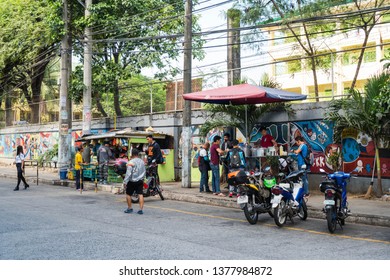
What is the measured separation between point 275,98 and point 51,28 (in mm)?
13592

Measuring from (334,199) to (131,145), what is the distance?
11.1 meters

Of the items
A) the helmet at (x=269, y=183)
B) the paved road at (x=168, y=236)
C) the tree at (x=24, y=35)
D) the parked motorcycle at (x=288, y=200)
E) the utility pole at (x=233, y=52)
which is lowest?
the paved road at (x=168, y=236)

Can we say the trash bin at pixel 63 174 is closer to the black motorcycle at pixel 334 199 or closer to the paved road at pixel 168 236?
the paved road at pixel 168 236

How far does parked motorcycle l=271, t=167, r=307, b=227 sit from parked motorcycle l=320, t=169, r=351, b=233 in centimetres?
85

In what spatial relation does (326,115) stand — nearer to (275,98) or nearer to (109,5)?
(275,98)

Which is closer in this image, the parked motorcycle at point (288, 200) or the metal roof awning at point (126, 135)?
the parked motorcycle at point (288, 200)

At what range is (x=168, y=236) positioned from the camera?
873cm

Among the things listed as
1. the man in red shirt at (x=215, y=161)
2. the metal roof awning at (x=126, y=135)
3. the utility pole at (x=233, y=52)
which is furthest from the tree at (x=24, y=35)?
the man in red shirt at (x=215, y=161)

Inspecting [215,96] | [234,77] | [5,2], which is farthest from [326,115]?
[5,2]

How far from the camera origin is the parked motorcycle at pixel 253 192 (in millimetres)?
10242

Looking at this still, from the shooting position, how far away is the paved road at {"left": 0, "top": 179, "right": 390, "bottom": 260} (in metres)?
7.28

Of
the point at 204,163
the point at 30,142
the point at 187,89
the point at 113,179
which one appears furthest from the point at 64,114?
the point at 30,142

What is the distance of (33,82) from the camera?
37031 mm

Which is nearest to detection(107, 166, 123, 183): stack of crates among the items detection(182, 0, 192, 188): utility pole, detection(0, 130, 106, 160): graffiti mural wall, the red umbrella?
detection(182, 0, 192, 188): utility pole
